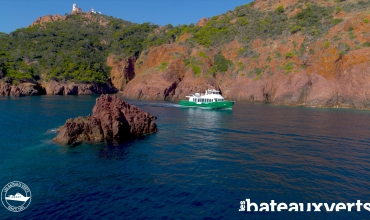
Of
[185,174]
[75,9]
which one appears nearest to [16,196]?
[185,174]

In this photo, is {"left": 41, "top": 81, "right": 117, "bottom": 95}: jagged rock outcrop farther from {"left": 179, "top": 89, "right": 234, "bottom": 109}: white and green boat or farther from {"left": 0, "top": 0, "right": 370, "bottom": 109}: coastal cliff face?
{"left": 179, "top": 89, "right": 234, "bottom": 109}: white and green boat

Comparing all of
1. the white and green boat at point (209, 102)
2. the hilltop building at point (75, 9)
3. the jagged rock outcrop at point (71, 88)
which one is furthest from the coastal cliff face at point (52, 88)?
the hilltop building at point (75, 9)

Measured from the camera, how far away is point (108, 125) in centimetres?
2894

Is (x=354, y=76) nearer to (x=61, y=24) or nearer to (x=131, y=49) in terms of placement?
(x=131, y=49)

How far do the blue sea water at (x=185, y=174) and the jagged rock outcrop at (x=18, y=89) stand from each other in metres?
70.6

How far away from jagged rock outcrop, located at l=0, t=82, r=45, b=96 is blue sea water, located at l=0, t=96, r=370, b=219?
231 feet

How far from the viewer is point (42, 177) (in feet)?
58.0

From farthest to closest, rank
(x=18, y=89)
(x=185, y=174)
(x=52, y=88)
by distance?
1. (x=52, y=88)
2. (x=18, y=89)
3. (x=185, y=174)

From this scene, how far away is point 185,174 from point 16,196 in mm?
10437

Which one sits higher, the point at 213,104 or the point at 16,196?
the point at 213,104

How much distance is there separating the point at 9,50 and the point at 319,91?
129095mm

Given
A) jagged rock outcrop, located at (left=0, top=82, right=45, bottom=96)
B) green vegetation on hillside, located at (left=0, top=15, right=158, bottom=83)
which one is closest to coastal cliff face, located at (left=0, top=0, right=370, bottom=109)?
jagged rock outcrop, located at (left=0, top=82, right=45, bottom=96)

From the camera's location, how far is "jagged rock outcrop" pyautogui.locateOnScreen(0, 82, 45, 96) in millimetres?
90750

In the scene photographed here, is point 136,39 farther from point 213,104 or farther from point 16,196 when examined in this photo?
point 16,196
